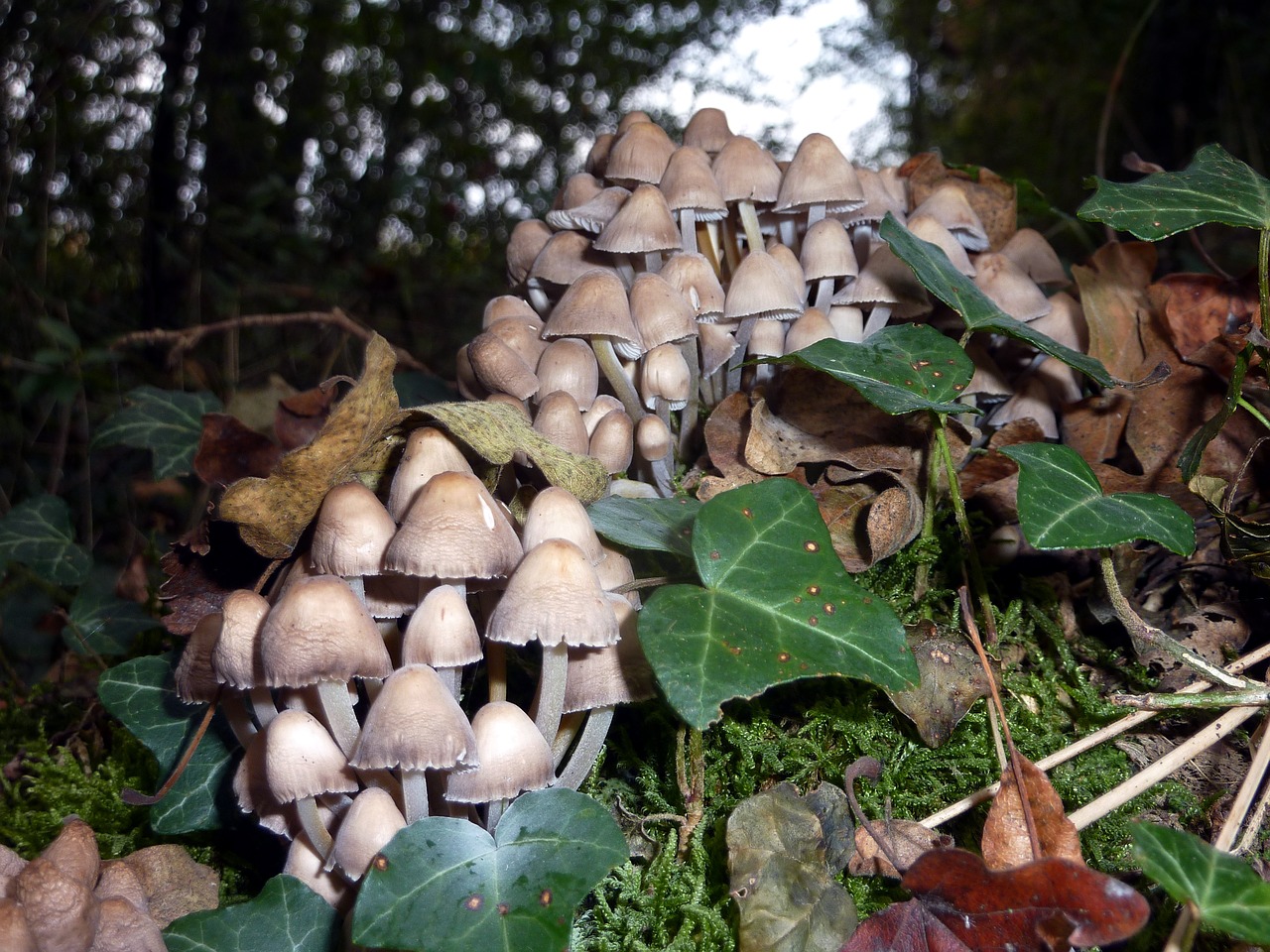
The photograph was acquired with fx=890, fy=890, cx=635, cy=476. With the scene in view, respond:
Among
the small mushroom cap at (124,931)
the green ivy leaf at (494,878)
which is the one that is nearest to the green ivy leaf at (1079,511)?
the green ivy leaf at (494,878)

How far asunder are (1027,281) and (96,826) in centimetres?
227

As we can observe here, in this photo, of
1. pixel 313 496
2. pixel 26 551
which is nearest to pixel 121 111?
pixel 26 551

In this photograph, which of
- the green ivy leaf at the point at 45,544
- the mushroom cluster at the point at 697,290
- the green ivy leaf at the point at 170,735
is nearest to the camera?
the green ivy leaf at the point at 170,735

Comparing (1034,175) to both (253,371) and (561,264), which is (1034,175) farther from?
(561,264)

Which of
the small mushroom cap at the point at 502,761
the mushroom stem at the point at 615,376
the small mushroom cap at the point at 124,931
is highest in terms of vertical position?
the mushroom stem at the point at 615,376

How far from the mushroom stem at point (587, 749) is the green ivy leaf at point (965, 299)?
3.11 ft

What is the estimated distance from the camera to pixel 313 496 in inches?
56.6

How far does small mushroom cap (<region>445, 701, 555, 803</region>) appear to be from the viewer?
49.2 inches

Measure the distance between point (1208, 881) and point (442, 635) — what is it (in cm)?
99

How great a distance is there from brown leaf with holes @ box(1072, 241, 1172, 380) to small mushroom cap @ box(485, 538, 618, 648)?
1.35 meters

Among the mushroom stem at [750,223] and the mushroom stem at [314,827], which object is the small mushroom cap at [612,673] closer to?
the mushroom stem at [314,827]

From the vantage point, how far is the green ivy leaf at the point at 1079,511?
1279 millimetres

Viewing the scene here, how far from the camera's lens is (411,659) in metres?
1.30

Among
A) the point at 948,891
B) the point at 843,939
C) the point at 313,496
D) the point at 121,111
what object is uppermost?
the point at 121,111
